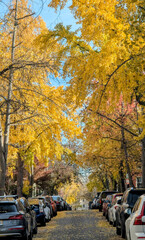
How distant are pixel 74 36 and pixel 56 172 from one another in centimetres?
4138

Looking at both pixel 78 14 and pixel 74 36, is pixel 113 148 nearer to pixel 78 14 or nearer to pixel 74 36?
pixel 74 36

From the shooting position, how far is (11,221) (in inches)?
485

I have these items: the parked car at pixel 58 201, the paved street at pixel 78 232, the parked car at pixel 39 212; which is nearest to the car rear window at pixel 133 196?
the paved street at pixel 78 232

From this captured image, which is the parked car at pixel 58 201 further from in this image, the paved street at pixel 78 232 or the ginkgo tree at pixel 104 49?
the ginkgo tree at pixel 104 49

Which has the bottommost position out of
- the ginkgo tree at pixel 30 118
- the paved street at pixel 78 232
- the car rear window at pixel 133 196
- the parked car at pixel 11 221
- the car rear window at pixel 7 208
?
the paved street at pixel 78 232

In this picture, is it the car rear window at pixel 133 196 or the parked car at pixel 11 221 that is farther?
the car rear window at pixel 133 196

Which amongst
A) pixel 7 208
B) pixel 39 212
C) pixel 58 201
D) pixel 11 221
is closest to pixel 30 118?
pixel 7 208

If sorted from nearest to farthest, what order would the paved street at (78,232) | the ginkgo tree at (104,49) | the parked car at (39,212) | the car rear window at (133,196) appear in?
1. the ginkgo tree at (104,49)
2. the car rear window at (133,196)
3. the paved street at (78,232)
4. the parked car at (39,212)

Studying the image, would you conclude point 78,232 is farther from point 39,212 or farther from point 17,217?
point 17,217

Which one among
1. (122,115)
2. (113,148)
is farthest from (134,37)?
(113,148)

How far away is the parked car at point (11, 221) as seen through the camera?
40.0ft

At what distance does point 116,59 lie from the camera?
40.3 feet

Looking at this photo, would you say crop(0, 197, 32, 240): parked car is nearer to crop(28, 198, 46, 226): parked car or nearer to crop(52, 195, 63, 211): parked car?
crop(28, 198, 46, 226): parked car

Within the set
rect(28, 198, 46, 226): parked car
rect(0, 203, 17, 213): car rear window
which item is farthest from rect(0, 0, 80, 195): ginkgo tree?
rect(0, 203, 17, 213): car rear window
